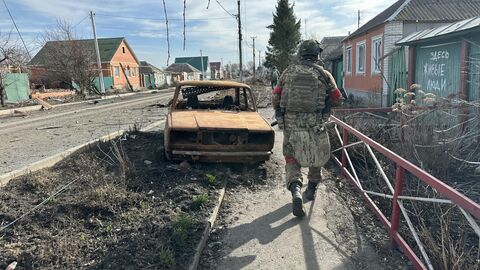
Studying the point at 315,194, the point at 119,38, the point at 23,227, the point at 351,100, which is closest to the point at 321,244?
the point at 315,194

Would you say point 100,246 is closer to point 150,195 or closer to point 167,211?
point 167,211

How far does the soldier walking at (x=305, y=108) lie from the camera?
4230mm

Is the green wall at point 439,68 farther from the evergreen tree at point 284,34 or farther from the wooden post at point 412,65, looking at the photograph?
the evergreen tree at point 284,34

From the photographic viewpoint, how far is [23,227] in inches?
139

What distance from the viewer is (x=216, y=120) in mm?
5734

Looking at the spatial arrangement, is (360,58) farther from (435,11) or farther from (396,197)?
(396,197)

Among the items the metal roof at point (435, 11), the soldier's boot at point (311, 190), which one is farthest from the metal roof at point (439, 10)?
the soldier's boot at point (311, 190)

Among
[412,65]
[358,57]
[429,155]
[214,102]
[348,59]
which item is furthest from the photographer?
[348,59]

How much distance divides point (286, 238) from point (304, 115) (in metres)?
1.42

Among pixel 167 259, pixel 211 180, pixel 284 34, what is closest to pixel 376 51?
pixel 211 180

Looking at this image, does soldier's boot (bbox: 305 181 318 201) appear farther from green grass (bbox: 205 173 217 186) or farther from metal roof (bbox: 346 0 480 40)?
metal roof (bbox: 346 0 480 40)

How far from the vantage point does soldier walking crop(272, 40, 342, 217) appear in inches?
167

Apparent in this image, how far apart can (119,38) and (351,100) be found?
42.3m

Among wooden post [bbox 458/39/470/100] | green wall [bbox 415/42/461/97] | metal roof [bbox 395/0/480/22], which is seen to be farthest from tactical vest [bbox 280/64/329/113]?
metal roof [bbox 395/0/480/22]
